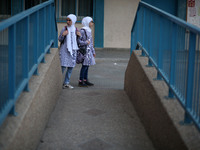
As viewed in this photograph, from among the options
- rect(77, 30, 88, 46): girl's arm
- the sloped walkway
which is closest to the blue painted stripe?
rect(77, 30, 88, 46): girl's arm

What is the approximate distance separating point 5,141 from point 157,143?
164cm

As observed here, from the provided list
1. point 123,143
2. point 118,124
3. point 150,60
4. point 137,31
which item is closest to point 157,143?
point 123,143

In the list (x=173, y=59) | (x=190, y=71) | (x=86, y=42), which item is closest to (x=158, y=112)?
(x=173, y=59)

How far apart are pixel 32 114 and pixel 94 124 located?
4.04ft

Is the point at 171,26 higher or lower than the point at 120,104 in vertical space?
higher

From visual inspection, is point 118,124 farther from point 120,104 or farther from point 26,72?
point 26,72

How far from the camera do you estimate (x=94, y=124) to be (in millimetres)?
4539

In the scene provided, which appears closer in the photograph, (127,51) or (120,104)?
(120,104)

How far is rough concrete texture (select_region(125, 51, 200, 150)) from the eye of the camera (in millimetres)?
2938

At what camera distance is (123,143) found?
3939 mm

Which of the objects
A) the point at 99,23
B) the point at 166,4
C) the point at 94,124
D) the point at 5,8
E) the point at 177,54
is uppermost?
the point at 166,4

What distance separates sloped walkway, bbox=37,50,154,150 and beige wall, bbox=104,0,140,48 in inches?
383

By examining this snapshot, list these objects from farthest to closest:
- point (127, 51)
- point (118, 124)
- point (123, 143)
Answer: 1. point (127, 51)
2. point (118, 124)
3. point (123, 143)

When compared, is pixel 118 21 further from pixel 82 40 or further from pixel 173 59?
pixel 173 59
